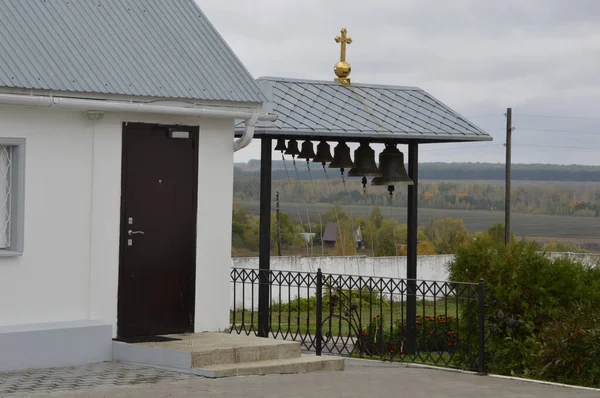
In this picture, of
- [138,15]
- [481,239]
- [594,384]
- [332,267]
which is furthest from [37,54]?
[332,267]

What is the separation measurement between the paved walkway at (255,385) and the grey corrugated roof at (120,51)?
116 inches

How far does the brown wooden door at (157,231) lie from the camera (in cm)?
1230

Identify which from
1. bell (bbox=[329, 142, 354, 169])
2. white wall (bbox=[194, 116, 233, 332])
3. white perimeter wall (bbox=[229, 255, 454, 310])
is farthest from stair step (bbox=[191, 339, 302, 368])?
white perimeter wall (bbox=[229, 255, 454, 310])

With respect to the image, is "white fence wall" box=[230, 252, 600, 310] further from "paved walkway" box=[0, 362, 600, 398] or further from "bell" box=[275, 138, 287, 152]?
"paved walkway" box=[0, 362, 600, 398]

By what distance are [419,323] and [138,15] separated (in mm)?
6318

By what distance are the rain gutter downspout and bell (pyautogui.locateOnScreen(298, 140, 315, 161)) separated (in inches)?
64.9

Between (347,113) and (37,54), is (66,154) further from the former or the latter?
(347,113)

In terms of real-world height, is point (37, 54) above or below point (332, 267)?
above

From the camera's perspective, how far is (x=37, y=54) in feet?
38.3

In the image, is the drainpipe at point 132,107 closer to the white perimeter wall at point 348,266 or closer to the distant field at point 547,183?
the white perimeter wall at point 348,266

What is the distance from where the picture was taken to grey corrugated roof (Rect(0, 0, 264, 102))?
1159 cm

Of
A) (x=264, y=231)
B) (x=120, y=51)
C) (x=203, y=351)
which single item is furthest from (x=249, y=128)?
(x=203, y=351)

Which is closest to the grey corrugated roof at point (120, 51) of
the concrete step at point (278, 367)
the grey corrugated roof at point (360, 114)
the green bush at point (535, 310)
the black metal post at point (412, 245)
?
the grey corrugated roof at point (360, 114)

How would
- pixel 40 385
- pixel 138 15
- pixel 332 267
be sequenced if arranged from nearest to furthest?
1. pixel 40 385
2. pixel 138 15
3. pixel 332 267
